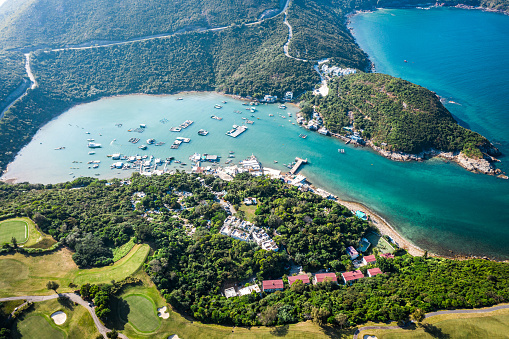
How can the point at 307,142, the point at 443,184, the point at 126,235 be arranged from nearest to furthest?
the point at 126,235 < the point at 443,184 < the point at 307,142

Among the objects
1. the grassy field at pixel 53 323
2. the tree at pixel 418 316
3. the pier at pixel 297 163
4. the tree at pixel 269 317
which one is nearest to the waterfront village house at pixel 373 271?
the tree at pixel 418 316

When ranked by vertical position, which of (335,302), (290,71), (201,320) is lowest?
(201,320)

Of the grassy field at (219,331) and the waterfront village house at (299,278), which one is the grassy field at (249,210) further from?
the grassy field at (219,331)

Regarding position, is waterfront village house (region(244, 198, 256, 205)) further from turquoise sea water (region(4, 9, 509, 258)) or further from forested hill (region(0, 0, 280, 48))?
forested hill (region(0, 0, 280, 48))

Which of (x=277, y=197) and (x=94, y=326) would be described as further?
A: (x=277, y=197)

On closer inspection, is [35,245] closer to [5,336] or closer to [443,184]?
[5,336]

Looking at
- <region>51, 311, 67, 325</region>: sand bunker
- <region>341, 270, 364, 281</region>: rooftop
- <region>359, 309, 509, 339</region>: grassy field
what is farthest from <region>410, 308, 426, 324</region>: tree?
<region>51, 311, 67, 325</region>: sand bunker

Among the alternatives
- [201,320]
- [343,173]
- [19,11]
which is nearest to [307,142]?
[343,173]
